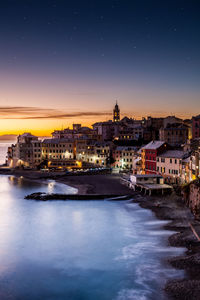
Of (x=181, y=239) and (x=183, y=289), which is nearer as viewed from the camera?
(x=183, y=289)

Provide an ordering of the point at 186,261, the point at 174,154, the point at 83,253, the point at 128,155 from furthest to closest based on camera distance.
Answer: the point at 128,155, the point at 174,154, the point at 83,253, the point at 186,261

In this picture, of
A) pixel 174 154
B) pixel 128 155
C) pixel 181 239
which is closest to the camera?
pixel 181 239

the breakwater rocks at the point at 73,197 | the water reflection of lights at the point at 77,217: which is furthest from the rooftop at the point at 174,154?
the water reflection of lights at the point at 77,217

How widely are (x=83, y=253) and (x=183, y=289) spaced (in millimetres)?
9427

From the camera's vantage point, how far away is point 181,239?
25.5 metres

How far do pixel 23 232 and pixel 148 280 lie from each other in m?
15.5

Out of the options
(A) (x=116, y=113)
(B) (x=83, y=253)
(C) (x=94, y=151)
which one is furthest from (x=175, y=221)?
(A) (x=116, y=113)

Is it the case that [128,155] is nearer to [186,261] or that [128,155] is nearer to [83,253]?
[83,253]

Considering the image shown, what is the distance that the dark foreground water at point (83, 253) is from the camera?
19109 millimetres

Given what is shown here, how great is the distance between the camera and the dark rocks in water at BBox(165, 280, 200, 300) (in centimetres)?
1712

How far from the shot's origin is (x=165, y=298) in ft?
56.8

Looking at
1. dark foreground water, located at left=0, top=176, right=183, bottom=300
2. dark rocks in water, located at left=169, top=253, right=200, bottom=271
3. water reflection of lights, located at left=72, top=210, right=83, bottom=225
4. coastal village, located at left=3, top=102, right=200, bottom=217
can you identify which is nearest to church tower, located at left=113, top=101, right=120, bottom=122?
coastal village, located at left=3, top=102, right=200, bottom=217

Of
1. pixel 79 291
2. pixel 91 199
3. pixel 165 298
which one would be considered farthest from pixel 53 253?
pixel 91 199

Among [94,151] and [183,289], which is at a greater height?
[94,151]
